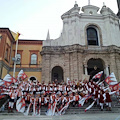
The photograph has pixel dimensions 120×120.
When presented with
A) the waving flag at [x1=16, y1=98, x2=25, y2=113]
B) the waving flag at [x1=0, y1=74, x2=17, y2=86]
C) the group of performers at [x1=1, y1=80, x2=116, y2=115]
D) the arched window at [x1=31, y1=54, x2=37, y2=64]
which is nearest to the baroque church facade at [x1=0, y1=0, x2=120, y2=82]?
the arched window at [x1=31, y1=54, x2=37, y2=64]

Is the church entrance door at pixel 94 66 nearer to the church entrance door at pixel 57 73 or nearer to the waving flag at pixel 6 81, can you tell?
the church entrance door at pixel 57 73

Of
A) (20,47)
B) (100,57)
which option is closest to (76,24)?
(100,57)

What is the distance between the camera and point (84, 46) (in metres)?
22.2

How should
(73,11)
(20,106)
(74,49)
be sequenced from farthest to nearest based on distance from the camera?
(73,11)
(74,49)
(20,106)

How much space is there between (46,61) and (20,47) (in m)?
5.72

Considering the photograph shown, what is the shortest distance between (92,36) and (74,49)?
5.21m

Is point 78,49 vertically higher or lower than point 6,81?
higher

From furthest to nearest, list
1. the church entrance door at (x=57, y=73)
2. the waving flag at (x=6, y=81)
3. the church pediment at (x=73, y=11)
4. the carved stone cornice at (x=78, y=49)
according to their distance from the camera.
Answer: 1. the church pediment at (x=73, y=11)
2. the church entrance door at (x=57, y=73)
3. the carved stone cornice at (x=78, y=49)
4. the waving flag at (x=6, y=81)

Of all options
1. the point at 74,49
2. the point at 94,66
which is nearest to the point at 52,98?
the point at 74,49

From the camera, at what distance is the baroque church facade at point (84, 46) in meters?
21.1

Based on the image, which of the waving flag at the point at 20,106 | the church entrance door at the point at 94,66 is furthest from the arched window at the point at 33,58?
the waving flag at the point at 20,106

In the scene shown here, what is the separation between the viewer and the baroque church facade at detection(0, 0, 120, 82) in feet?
68.6

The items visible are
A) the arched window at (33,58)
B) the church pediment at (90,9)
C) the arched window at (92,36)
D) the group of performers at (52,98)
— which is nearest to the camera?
the group of performers at (52,98)

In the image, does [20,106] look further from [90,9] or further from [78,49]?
[90,9]
